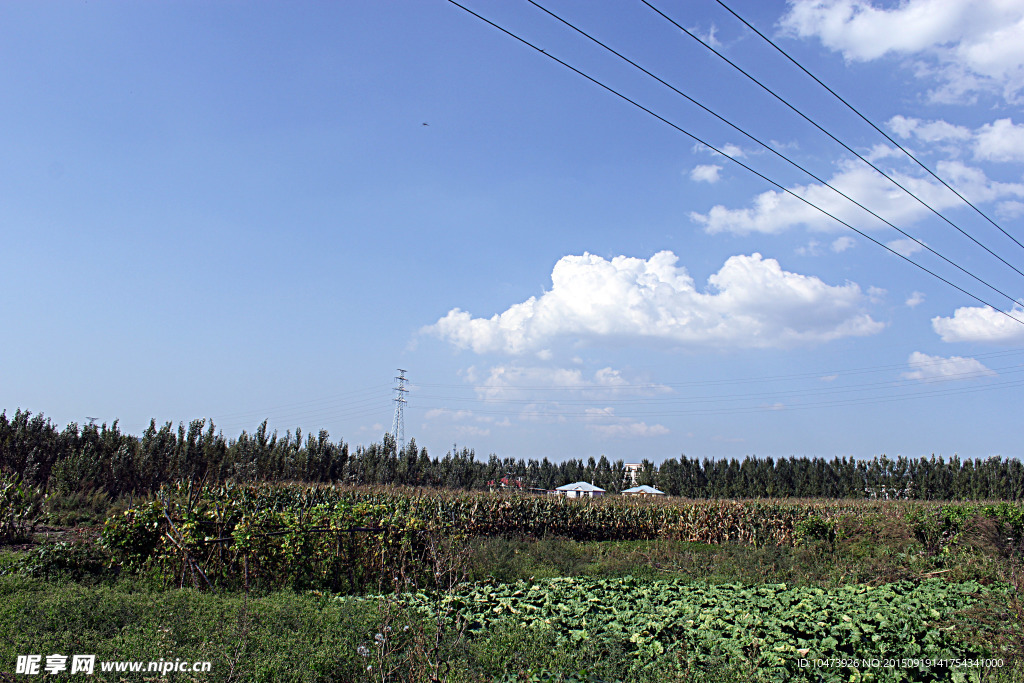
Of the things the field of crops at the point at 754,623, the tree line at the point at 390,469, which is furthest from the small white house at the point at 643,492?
the field of crops at the point at 754,623

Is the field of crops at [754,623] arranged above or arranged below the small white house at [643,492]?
above

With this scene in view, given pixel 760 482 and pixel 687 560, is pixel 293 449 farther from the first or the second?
pixel 760 482

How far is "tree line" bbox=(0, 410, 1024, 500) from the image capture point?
1998cm

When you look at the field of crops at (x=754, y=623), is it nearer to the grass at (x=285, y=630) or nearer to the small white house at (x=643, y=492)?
the grass at (x=285, y=630)

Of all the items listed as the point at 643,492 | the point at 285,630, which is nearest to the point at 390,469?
the point at 643,492

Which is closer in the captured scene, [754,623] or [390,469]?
[754,623]

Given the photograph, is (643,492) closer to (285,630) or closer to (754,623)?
(754,623)

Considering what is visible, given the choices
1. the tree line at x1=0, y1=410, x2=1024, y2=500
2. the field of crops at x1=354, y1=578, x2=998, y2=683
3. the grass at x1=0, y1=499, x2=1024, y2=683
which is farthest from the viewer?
the tree line at x1=0, y1=410, x2=1024, y2=500

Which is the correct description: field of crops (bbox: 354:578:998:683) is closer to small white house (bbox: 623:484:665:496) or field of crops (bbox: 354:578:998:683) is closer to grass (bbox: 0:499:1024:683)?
grass (bbox: 0:499:1024:683)

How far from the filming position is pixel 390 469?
34406mm

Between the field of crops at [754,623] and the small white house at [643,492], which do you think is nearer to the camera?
the field of crops at [754,623]

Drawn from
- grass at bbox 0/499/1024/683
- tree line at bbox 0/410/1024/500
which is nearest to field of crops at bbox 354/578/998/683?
grass at bbox 0/499/1024/683

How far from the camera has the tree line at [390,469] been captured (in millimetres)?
19984

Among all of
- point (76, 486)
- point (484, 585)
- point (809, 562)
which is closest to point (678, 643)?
point (484, 585)
